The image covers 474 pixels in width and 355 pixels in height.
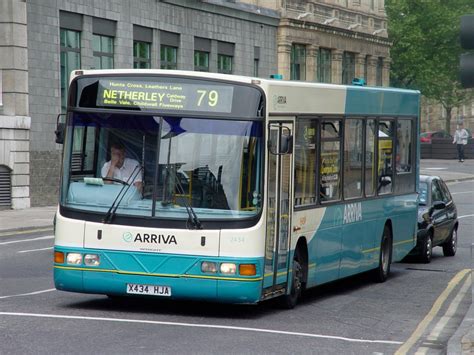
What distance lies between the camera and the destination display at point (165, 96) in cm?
1383

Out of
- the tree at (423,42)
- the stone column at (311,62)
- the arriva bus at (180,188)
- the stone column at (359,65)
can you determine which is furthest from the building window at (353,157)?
the tree at (423,42)

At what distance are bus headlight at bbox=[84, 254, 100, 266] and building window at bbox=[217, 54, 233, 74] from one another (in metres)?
33.7

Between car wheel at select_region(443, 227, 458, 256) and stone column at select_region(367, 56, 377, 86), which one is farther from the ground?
stone column at select_region(367, 56, 377, 86)

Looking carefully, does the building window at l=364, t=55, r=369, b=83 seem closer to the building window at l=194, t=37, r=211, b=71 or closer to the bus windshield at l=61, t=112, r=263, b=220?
the building window at l=194, t=37, r=211, b=71

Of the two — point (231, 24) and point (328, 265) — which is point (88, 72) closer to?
point (328, 265)

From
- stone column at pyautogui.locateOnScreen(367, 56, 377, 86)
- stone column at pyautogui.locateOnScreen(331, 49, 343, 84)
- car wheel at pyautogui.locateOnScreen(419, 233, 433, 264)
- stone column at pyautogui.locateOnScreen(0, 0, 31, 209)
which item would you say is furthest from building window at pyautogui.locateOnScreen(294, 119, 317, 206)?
stone column at pyautogui.locateOnScreen(367, 56, 377, 86)

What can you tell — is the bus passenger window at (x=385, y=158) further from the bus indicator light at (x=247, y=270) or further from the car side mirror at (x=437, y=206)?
the bus indicator light at (x=247, y=270)

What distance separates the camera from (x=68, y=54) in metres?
37.4

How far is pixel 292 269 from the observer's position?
48.5ft

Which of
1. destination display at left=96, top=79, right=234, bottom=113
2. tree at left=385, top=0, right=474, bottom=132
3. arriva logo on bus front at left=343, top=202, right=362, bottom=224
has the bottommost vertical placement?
arriva logo on bus front at left=343, top=202, right=362, bottom=224

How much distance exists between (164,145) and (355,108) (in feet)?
13.7

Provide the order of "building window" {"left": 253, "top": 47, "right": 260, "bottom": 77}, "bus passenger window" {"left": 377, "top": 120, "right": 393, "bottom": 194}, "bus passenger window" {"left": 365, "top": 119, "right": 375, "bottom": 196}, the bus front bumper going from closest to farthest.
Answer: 1. the bus front bumper
2. "bus passenger window" {"left": 365, "top": 119, "right": 375, "bottom": 196}
3. "bus passenger window" {"left": 377, "top": 120, "right": 393, "bottom": 194}
4. "building window" {"left": 253, "top": 47, "right": 260, "bottom": 77}

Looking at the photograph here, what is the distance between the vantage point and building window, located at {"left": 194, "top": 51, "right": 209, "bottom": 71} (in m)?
45.9

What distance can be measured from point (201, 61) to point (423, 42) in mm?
38185
